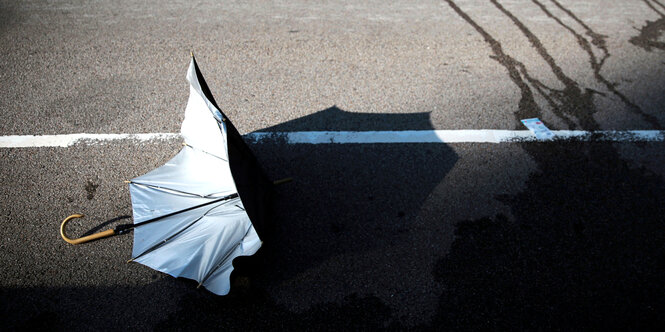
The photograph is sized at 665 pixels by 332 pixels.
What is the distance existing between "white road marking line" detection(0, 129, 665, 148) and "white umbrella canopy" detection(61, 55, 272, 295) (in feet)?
3.82

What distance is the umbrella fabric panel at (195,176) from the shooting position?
2918 mm

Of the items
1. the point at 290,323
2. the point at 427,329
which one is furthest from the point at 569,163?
the point at 290,323

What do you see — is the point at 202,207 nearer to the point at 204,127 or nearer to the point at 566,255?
the point at 204,127

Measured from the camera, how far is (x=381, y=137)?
416 cm

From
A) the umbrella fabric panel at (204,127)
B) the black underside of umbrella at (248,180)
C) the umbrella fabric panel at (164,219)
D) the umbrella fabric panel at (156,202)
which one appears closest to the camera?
the black underside of umbrella at (248,180)

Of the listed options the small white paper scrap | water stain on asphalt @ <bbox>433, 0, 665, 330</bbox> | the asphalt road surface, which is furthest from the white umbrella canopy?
the small white paper scrap

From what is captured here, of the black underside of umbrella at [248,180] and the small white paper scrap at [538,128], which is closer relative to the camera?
the black underside of umbrella at [248,180]

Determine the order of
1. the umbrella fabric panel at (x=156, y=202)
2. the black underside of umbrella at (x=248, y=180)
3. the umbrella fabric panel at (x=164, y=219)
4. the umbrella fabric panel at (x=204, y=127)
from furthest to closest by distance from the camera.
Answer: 1. the umbrella fabric panel at (x=156, y=202)
2. the umbrella fabric panel at (x=164, y=219)
3. the umbrella fabric panel at (x=204, y=127)
4. the black underside of umbrella at (x=248, y=180)

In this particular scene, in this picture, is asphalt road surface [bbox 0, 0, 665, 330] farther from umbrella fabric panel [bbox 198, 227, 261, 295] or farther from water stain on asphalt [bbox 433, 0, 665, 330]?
umbrella fabric panel [bbox 198, 227, 261, 295]

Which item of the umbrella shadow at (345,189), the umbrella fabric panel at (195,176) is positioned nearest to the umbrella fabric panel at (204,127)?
the umbrella fabric panel at (195,176)

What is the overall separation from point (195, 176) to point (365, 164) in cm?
170

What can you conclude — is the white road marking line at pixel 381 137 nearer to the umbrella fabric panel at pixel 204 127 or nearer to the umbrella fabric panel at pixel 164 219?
the umbrella fabric panel at pixel 204 127

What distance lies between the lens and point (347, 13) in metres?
6.32

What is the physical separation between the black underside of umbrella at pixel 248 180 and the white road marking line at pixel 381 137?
1.18 meters
